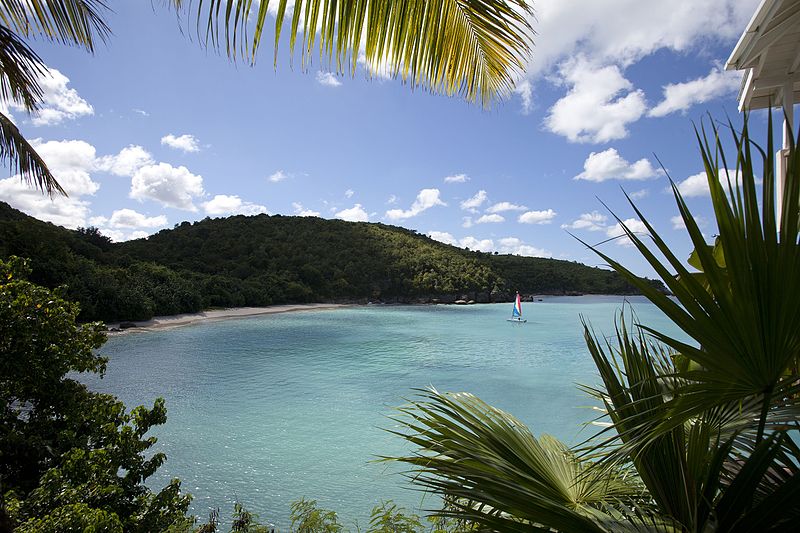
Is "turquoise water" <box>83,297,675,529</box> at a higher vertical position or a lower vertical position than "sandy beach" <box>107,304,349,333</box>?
lower

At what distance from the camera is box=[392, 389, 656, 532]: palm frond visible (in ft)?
3.46

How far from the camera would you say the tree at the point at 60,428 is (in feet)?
9.18

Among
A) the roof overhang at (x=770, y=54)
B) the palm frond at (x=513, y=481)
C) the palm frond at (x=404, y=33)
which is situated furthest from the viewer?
the roof overhang at (x=770, y=54)

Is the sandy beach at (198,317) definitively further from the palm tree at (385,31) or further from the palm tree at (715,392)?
the palm tree at (715,392)

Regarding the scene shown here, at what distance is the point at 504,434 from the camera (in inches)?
56.1

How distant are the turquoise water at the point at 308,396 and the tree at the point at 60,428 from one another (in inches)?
81.3

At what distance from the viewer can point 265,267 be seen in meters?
51.9

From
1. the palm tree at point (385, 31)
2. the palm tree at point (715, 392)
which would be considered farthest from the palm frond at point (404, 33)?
the palm tree at point (715, 392)

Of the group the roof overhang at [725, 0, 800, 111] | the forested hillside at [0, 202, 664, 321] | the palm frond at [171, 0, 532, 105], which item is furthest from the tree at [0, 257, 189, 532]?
the forested hillside at [0, 202, 664, 321]

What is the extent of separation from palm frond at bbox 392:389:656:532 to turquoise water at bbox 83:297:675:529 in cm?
51

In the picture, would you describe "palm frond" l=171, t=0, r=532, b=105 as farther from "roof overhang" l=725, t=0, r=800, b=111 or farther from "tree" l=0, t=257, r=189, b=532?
"tree" l=0, t=257, r=189, b=532

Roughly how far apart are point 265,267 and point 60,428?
166ft

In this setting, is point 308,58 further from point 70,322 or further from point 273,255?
point 273,255

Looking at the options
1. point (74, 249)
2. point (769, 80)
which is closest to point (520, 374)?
point (769, 80)
